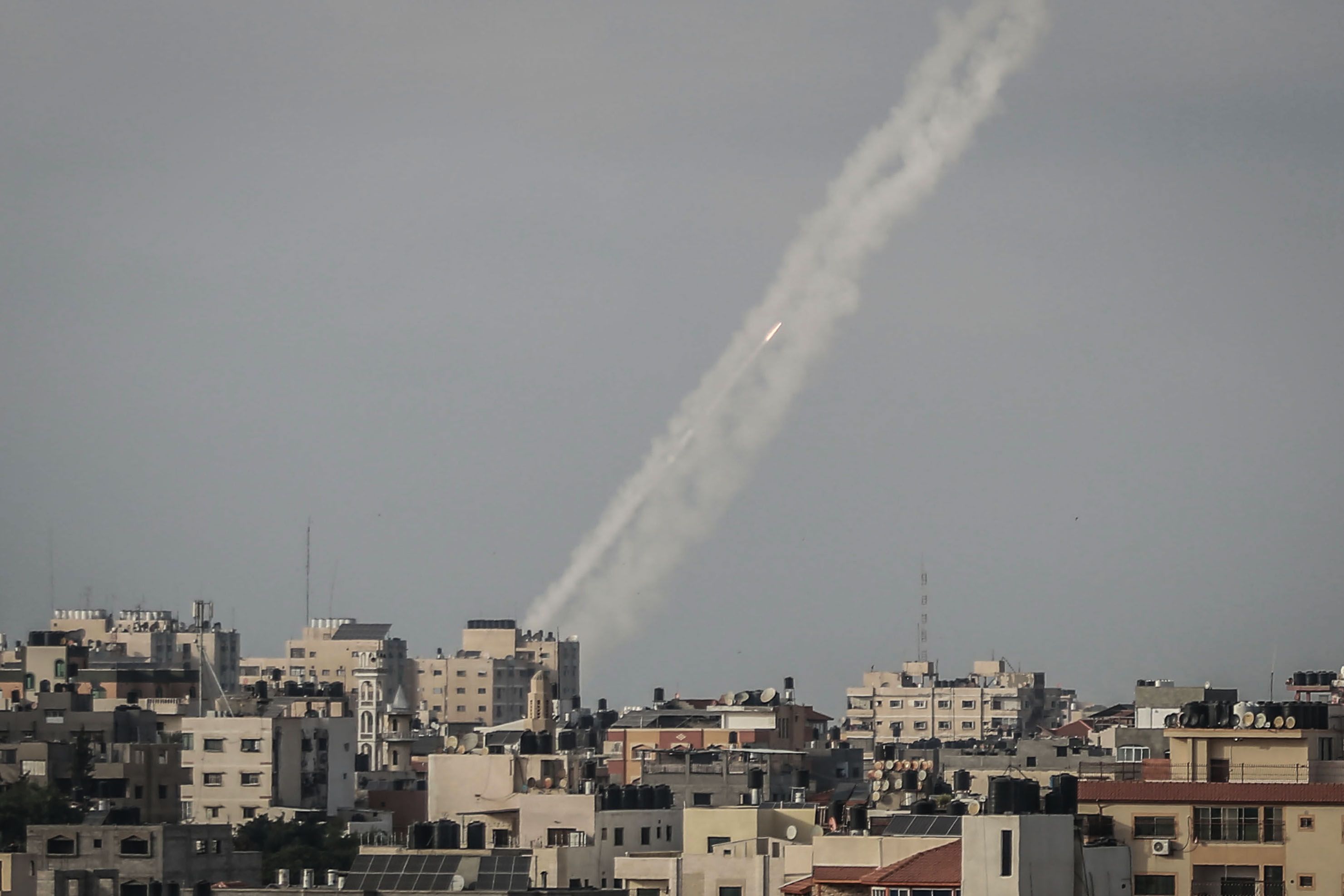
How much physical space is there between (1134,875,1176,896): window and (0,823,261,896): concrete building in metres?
33.4

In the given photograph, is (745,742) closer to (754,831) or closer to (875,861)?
(754,831)

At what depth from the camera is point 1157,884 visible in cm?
→ 8250

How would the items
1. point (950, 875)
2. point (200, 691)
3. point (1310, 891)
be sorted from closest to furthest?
point (950, 875) → point (1310, 891) → point (200, 691)

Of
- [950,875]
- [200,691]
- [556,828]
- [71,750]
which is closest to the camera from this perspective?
[950,875]

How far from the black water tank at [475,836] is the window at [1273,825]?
26.5m

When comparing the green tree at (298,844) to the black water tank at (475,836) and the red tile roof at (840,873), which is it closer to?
the black water tank at (475,836)

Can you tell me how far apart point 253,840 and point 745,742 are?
4611cm

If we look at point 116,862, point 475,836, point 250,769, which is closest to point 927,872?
point 475,836

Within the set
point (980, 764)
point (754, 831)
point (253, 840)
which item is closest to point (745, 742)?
point (980, 764)

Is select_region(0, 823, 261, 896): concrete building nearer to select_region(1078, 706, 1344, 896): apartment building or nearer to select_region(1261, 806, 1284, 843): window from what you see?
select_region(1078, 706, 1344, 896): apartment building

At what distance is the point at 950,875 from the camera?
7538 centimetres

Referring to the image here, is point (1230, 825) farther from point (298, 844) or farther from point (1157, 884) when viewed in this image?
point (298, 844)

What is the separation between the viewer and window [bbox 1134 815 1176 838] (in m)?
83.3

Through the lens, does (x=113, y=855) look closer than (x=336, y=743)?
Yes
